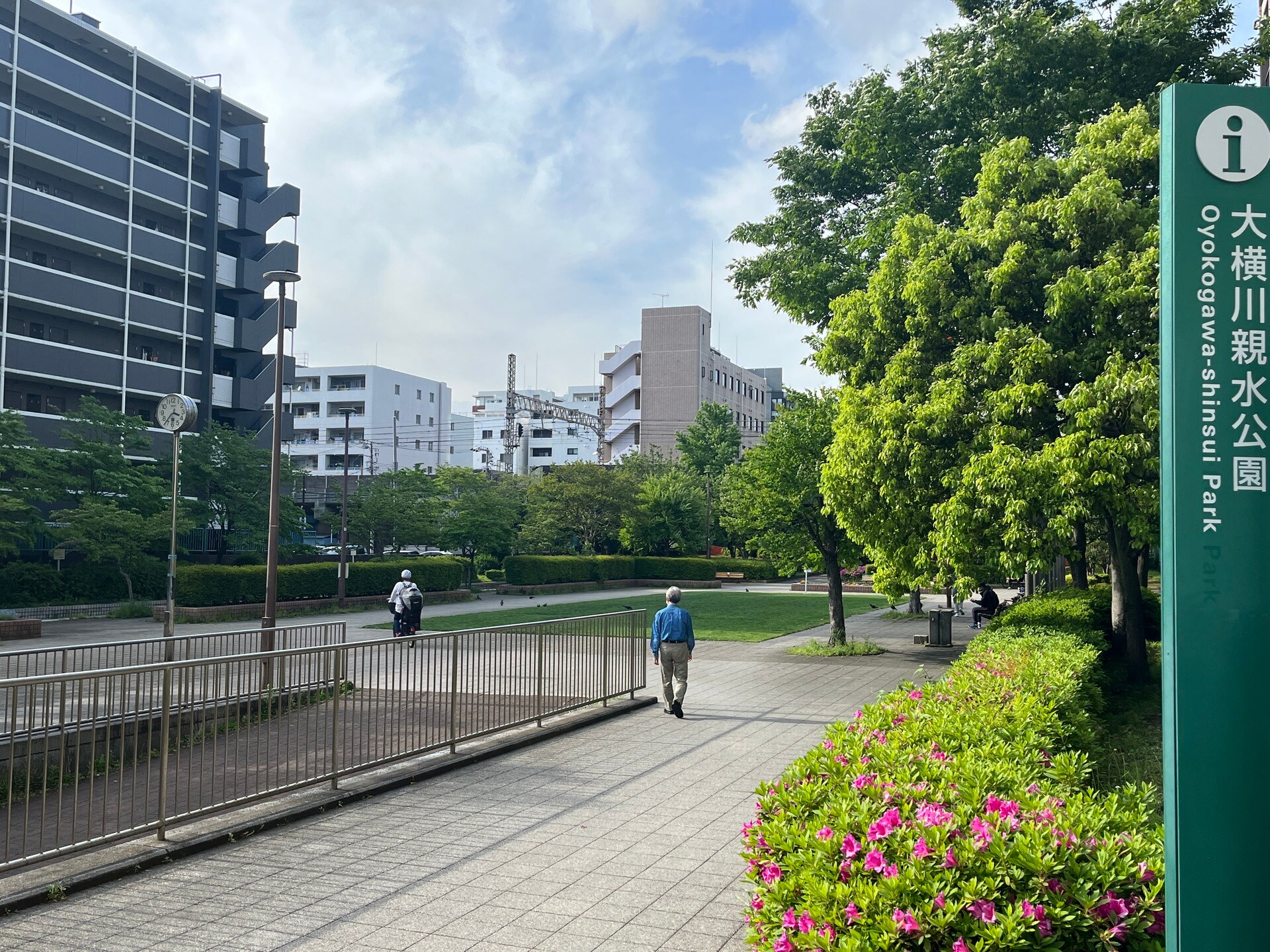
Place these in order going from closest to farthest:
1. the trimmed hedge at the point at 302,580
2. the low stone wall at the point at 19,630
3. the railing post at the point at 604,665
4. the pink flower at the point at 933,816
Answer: the pink flower at the point at 933,816
the railing post at the point at 604,665
the low stone wall at the point at 19,630
the trimmed hedge at the point at 302,580

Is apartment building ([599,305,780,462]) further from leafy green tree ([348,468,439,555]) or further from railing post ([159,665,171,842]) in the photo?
railing post ([159,665,171,842])

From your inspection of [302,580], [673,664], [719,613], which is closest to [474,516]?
[302,580]

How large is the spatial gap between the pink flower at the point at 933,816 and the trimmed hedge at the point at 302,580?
2932 centimetres

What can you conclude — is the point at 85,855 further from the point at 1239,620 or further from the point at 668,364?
the point at 668,364

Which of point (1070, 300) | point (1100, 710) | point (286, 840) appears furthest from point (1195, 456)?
point (1070, 300)

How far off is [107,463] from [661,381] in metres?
60.6

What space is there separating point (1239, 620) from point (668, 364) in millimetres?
86597

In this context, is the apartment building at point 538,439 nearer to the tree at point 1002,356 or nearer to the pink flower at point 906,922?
the tree at point 1002,356

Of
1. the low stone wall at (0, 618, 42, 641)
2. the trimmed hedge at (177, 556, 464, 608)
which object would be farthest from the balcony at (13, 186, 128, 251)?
the low stone wall at (0, 618, 42, 641)

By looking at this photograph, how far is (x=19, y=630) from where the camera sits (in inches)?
989

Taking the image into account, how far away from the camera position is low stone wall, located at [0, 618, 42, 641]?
81.8 feet

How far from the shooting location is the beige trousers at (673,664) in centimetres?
1269

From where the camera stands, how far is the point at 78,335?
4275cm

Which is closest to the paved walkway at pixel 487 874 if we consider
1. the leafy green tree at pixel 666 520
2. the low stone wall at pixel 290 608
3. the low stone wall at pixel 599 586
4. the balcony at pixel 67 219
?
the low stone wall at pixel 290 608
